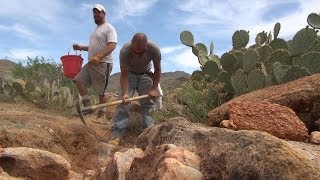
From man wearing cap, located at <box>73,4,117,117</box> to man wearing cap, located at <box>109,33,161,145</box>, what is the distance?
2.06ft

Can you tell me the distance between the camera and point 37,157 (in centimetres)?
486

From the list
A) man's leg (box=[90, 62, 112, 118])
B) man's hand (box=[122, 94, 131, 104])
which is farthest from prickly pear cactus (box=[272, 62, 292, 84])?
man's leg (box=[90, 62, 112, 118])

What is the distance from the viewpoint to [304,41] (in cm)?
615

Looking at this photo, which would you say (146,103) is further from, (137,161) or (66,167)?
(137,161)

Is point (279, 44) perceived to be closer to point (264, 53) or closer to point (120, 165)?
point (264, 53)

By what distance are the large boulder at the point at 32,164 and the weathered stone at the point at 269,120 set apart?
6.44ft

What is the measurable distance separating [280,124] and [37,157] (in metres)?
2.40

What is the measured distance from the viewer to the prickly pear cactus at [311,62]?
5730 mm

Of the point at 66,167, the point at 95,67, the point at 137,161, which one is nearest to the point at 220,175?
the point at 137,161

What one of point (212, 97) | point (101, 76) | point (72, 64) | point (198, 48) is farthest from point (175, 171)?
point (198, 48)

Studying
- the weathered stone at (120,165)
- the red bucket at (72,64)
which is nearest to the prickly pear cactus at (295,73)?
the weathered stone at (120,165)

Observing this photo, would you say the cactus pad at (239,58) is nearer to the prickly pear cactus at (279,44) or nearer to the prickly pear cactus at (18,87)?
the prickly pear cactus at (279,44)

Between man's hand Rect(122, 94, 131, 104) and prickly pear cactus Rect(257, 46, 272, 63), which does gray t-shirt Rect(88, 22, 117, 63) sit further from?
prickly pear cactus Rect(257, 46, 272, 63)

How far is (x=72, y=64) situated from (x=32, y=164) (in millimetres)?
2514
